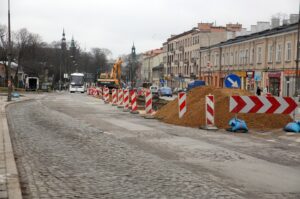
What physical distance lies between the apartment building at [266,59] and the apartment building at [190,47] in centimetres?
1660

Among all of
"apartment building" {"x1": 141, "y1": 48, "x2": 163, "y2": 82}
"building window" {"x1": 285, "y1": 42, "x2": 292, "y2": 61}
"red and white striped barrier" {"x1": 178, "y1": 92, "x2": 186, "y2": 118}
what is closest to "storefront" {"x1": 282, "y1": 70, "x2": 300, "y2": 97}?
"building window" {"x1": 285, "y1": 42, "x2": 292, "y2": 61}

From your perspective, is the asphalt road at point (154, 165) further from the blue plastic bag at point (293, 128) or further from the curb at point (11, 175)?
the blue plastic bag at point (293, 128)

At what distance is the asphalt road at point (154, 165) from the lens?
6.54 meters

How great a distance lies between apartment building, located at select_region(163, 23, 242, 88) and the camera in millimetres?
89000

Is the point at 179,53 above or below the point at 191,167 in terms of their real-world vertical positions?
above

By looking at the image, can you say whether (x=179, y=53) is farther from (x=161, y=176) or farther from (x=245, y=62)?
(x=161, y=176)

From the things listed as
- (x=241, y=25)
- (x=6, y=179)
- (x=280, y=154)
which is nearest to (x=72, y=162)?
(x=6, y=179)

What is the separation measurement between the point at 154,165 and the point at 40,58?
309ft

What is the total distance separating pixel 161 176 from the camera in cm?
753

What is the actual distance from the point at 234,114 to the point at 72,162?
9404 mm

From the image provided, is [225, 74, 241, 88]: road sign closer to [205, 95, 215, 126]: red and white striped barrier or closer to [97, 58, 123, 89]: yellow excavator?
[205, 95, 215, 126]: red and white striped barrier

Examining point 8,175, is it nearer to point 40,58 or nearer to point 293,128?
point 293,128

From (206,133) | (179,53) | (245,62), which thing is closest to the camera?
(206,133)

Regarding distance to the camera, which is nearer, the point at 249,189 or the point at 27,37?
the point at 249,189
